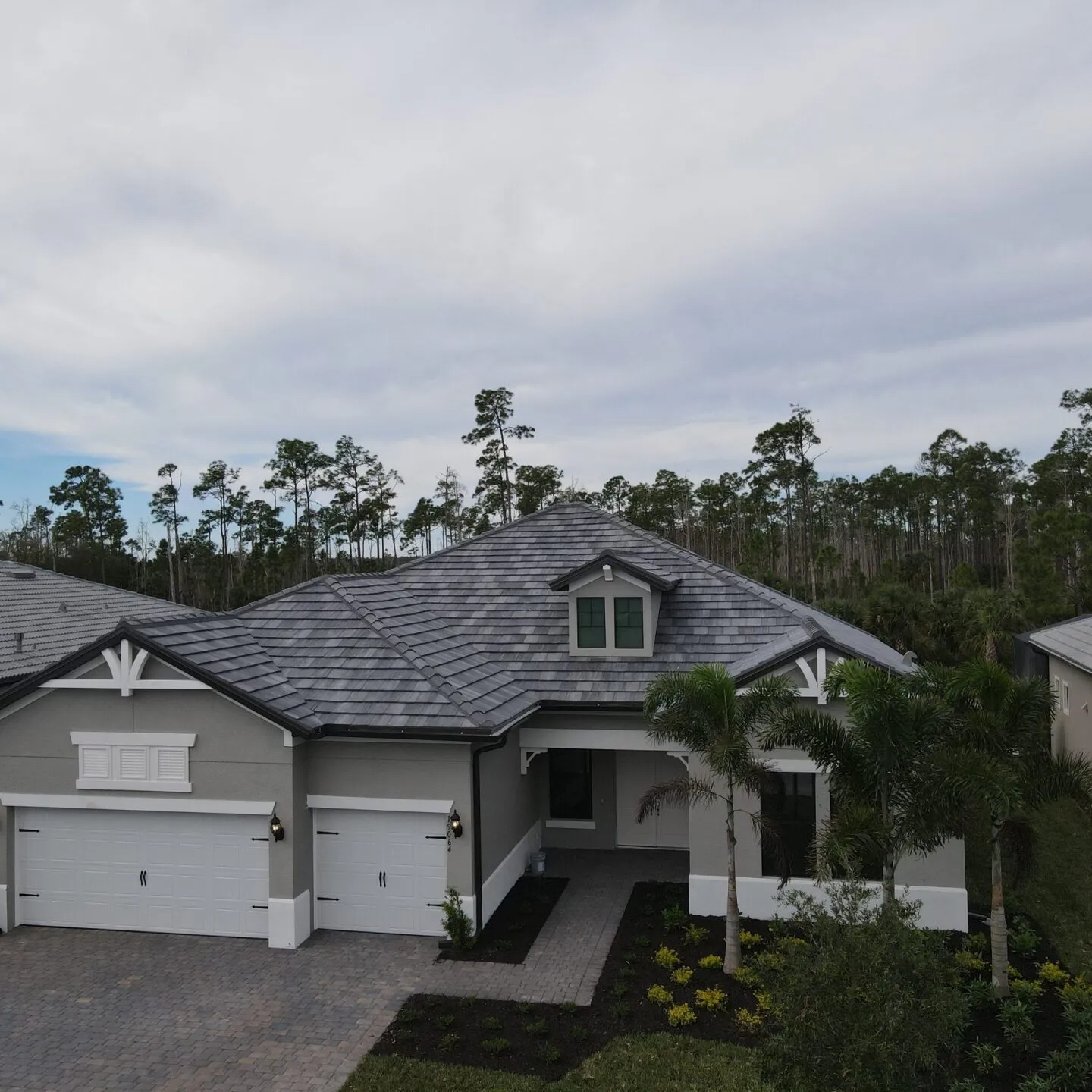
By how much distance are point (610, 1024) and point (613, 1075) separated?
3.54 ft

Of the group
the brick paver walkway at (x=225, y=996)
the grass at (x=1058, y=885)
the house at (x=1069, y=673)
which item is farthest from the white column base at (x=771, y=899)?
the house at (x=1069, y=673)

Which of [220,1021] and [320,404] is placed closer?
[220,1021]

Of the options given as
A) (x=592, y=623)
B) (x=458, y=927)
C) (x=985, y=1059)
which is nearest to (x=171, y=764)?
(x=458, y=927)

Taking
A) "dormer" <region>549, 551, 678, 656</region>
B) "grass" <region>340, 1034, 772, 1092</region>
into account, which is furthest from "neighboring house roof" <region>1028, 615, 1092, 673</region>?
"grass" <region>340, 1034, 772, 1092</region>

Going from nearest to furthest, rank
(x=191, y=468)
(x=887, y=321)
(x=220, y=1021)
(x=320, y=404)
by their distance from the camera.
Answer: (x=220, y=1021)
(x=887, y=321)
(x=320, y=404)
(x=191, y=468)

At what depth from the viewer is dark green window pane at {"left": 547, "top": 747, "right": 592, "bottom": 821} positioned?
50.8 feet

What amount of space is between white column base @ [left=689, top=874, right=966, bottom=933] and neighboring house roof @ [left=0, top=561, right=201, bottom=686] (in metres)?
10.5

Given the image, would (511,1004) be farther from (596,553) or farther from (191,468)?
(191,468)

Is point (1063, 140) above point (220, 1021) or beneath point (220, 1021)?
above

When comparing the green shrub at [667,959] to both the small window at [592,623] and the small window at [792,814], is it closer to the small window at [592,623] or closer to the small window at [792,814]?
the small window at [792,814]

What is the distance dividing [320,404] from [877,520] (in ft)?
166

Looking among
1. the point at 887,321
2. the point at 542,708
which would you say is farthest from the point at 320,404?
the point at 542,708

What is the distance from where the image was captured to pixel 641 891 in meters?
13.3

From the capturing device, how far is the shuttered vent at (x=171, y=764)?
1162 cm
